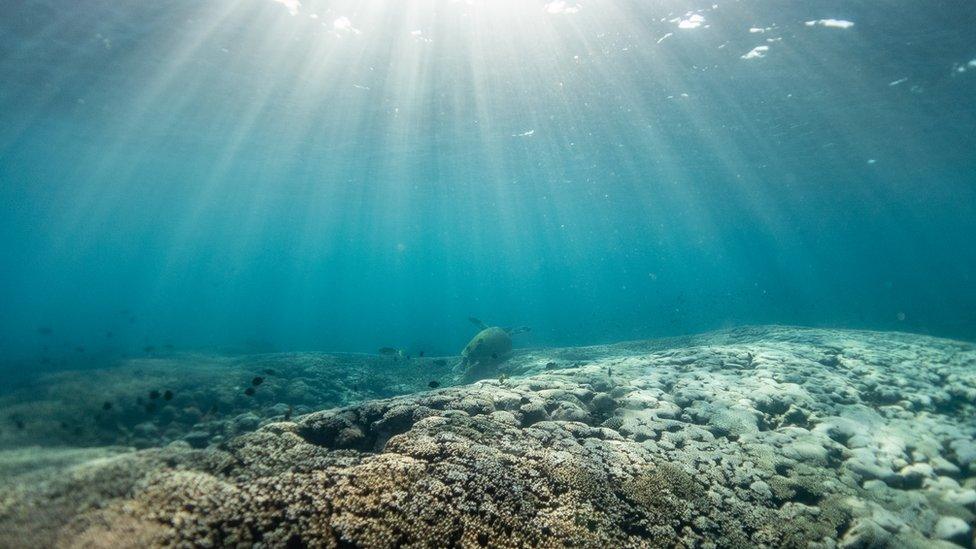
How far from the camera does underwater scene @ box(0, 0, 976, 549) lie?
3.70 metres

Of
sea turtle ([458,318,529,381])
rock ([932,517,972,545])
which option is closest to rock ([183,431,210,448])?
sea turtle ([458,318,529,381])

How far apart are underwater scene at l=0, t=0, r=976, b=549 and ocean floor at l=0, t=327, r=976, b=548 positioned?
33 mm

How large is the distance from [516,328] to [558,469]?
1904 cm

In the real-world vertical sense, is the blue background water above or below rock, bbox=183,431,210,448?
above

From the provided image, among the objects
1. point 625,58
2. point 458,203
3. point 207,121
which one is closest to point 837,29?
point 625,58

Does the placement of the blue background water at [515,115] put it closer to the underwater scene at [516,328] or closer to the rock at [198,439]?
the underwater scene at [516,328]

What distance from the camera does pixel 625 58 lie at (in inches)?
763

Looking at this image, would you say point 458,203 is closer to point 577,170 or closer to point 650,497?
point 577,170

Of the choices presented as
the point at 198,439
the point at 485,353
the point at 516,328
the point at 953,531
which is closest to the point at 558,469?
the point at 953,531

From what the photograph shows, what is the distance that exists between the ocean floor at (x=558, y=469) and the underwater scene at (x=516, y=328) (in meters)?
0.03

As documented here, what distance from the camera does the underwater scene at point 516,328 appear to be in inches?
146

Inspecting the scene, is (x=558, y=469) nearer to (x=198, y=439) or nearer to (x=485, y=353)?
(x=198, y=439)

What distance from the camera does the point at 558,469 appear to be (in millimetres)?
4227

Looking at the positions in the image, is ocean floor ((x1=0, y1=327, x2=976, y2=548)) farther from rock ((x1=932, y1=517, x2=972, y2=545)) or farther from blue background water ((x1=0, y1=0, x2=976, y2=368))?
blue background water ((x1=0, y1=0, x2=976, y2=368))
